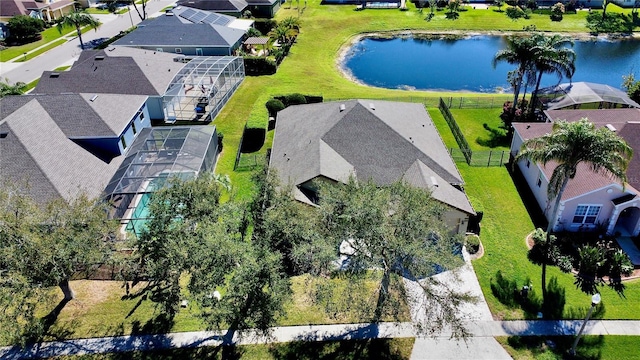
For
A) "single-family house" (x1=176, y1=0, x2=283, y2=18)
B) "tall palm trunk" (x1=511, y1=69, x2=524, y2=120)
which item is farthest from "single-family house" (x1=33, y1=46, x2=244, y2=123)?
"tall palm trunk" (x1=511, y1=69, x2=524, y2=120)

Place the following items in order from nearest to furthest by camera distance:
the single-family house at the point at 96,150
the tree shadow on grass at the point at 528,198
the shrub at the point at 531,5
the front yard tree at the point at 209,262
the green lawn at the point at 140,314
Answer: the front yard tree at the point at 209,262 < the green lawn at the point at 140,314 < the single-family house at the point at 96,150 < the tree shadow on grass at the point at 528,198 < the shrub at the point at 531,5

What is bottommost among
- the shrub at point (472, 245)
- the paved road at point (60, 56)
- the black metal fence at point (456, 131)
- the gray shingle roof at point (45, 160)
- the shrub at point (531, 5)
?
the shrub at point (472, 245)

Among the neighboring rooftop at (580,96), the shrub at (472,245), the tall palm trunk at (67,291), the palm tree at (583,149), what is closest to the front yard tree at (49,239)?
the tall palm trunk at (67,291)

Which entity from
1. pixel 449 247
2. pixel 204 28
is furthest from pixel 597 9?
pixel 449 247

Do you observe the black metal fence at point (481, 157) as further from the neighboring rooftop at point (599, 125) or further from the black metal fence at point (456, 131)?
the neighboring rooftop at point (599, 125)

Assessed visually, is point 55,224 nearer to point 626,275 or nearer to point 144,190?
point 144,190

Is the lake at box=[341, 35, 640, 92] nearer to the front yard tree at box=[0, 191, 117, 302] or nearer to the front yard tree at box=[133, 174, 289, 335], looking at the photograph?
the front yard tree at box=[133, 174, 289, 335]
